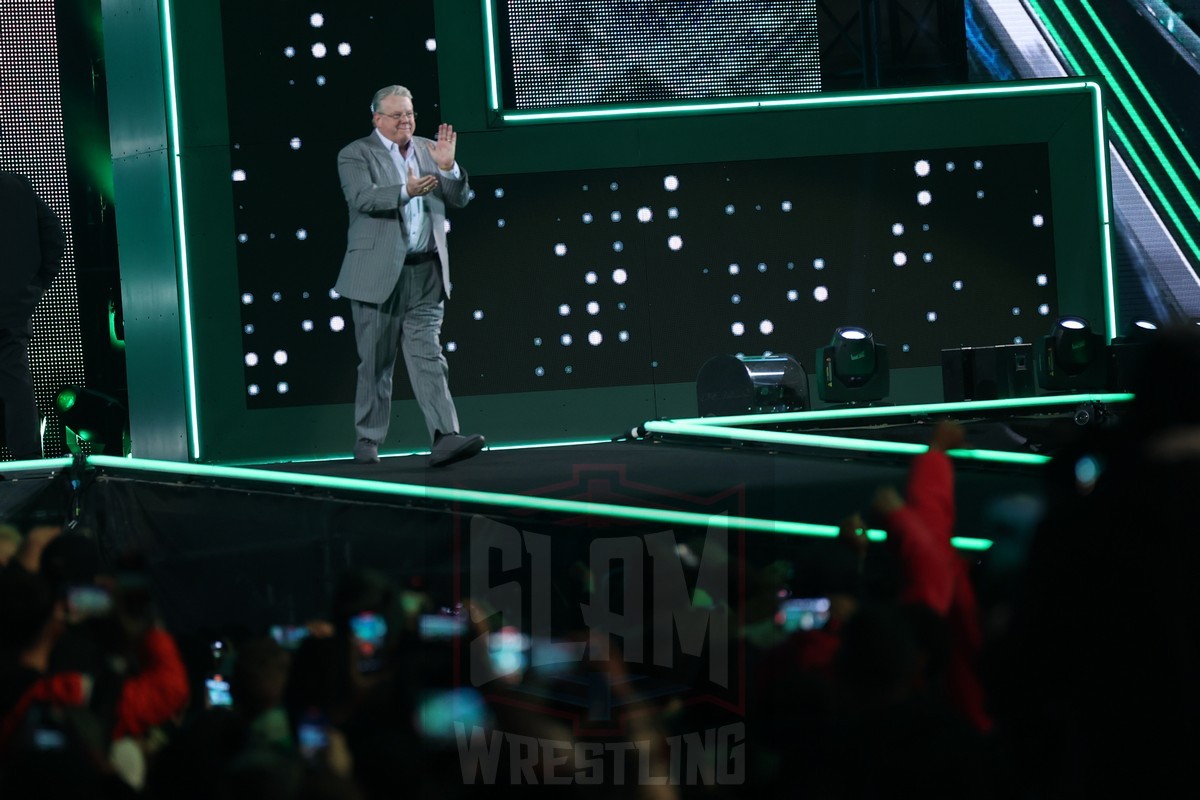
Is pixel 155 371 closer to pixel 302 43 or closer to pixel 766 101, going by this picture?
pixel 302 43

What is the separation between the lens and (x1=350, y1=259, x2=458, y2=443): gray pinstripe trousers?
5465 mm

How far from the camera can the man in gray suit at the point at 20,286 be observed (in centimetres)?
568

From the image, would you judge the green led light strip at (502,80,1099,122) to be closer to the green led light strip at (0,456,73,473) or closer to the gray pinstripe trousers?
the gray pinstripe trousers

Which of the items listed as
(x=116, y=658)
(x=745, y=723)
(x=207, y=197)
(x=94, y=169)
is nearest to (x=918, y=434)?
(x=745, y=723)

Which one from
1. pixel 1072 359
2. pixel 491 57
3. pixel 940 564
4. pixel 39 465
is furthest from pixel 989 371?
pixel 39 465

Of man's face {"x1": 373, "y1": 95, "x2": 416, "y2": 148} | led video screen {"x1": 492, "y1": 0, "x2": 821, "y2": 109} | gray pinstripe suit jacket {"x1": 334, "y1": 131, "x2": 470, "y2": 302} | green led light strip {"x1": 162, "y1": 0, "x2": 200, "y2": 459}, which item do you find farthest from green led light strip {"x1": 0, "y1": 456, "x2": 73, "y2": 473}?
led video screen {"x1": 492, "y1": 0, "x2": 821, "y2": 109}

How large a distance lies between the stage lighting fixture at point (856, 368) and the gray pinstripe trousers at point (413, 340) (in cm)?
252

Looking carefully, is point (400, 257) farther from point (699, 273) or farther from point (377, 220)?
point (699, 273)

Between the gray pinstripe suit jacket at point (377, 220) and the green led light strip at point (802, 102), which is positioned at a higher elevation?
the green led light strip at point (802, 102)

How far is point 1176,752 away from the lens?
199 cm

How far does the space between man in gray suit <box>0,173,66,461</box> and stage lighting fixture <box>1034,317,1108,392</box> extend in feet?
15.9

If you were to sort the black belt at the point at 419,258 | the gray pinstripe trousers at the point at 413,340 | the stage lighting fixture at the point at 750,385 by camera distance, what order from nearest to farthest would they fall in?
1. the gray pinstripe trousers at the point at 413,340
2. the black belt at the point at 419,258
3. the stage lighting fixture at the point at 750,385

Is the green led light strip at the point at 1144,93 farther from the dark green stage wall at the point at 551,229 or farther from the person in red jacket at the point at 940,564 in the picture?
the person in red jacket at the point at 940,564

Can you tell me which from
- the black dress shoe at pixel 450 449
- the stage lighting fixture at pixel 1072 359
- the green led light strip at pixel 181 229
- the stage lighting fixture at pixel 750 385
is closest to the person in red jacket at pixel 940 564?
the black dress shoe at pixel 450 449
